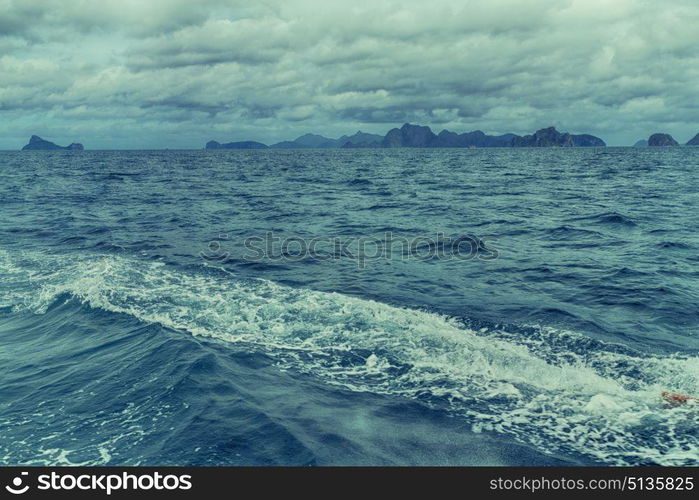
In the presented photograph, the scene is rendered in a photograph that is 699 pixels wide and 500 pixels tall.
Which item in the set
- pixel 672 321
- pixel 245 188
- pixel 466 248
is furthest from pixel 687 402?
pixel 245 188

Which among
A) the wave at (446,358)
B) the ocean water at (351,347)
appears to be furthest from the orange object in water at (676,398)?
the ocean water at (351,347)

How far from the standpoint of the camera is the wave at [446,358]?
31.1 ft

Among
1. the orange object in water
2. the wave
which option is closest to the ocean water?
the wave

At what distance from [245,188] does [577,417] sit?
5571 centimetres

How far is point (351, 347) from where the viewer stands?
540 inches

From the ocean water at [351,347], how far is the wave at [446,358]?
0.06 meters

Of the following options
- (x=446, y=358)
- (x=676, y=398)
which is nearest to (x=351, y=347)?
→ (x=446, y=358)

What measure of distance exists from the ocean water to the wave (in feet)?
0.19

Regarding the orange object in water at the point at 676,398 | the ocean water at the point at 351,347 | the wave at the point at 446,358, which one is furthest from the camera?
the orange object in water at the point at 676,398

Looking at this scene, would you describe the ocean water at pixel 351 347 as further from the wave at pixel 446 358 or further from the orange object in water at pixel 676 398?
the orange object in water at pixel 676 398

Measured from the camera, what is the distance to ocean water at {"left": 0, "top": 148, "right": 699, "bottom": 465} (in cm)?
923
